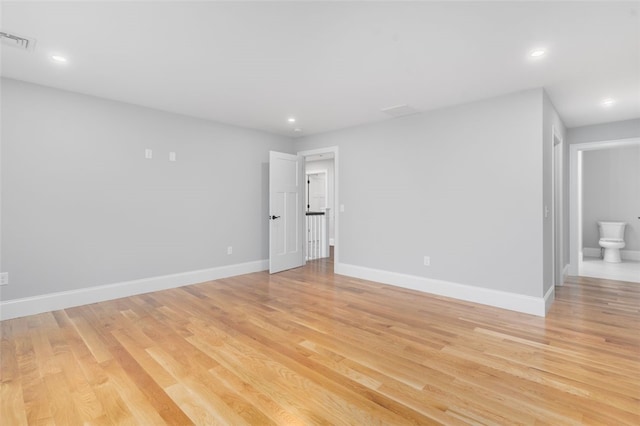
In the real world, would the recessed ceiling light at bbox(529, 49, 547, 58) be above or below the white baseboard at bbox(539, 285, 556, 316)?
above

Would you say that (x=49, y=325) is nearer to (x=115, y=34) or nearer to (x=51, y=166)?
(x=51, y=166)

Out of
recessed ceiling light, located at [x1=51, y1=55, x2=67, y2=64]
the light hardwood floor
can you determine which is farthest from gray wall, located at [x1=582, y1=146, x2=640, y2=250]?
recessed ceiling light, located at [x1=51, y1=55, x2=67, y2=64]

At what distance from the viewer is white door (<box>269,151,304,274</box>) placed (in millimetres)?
5285

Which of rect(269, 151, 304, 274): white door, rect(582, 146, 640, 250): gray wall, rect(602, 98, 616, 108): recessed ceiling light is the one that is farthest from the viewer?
rect(582, 146, 640, 250): gray wall

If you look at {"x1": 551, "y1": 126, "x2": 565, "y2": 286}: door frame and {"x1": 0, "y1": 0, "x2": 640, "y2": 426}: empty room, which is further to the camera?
{"x1": 551, "y1": 126, "x2": 565, "y2": 286}: door frame

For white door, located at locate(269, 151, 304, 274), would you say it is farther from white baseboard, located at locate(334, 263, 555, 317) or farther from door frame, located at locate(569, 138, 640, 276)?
door frame, located at locate(569, 138, 640, 276)

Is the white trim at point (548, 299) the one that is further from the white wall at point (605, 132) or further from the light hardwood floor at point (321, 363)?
the white wall at point (605, 132)

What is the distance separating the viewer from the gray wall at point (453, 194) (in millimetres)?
3400

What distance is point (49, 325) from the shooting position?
117 inches

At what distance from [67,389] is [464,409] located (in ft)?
8.07

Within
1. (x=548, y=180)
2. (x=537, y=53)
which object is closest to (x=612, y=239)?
(x=548, y=180)

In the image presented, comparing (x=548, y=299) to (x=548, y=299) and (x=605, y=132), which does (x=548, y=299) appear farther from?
(x=605, y=132)

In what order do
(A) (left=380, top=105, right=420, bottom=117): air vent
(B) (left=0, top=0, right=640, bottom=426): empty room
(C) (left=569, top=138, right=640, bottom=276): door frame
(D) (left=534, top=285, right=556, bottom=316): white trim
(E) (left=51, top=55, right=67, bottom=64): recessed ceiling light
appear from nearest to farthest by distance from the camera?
(B) (left=0, top=0, right=640, bottom=426): empty room → (E) (left=51, top=55, right=67, bottom=64): recessed ceiling light → (D) (left=534, top=285, right=556, bottom=316): white trim → (A) (left=380, top=105, right=420, bottom=117): air vent → (C) (left=569, top=138, right=640, bottom=276): door frame

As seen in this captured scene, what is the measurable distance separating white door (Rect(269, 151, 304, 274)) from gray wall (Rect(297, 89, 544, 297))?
3.22 ft
